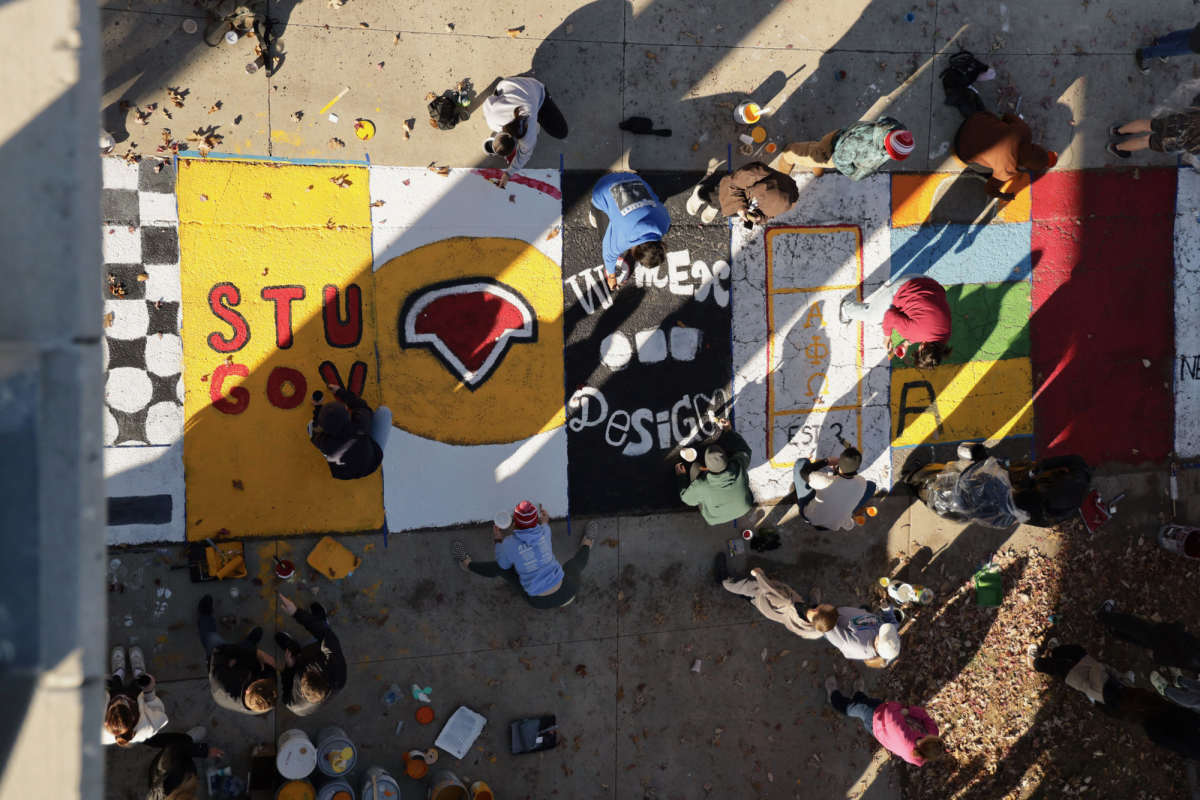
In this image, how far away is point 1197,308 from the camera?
8.15 meters

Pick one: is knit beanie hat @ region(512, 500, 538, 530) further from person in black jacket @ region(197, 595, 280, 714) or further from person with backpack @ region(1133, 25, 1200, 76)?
person with backpack @ region(1133, 25, 1200, 76)

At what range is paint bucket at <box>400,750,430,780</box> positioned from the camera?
6.71 m

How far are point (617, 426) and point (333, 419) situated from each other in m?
2.95

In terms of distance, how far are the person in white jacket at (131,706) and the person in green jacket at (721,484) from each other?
541 centimetres

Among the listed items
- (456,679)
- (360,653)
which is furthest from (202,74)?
(456,679)

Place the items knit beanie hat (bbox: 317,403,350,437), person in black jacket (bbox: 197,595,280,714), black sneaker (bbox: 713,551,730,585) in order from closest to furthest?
person in black jacket (bbox: 197,595,280,714), knit beanie hat (bbox: 317,403,350,437), black sneaker (bbox: 713,551,730,585)

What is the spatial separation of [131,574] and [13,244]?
4.08 metres

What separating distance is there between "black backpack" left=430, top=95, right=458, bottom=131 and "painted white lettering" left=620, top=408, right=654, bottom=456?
3.63m

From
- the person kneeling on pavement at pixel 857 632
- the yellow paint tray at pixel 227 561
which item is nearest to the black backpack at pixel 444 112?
the yellow paint tray at pixel 227 561

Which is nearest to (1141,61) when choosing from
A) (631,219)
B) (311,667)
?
(631,219)

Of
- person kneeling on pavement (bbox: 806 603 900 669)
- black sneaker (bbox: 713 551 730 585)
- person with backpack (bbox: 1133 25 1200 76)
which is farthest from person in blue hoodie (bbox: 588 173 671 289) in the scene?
person with backpack (bbox: 1133 25 1200 76)

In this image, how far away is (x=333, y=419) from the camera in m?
5.98

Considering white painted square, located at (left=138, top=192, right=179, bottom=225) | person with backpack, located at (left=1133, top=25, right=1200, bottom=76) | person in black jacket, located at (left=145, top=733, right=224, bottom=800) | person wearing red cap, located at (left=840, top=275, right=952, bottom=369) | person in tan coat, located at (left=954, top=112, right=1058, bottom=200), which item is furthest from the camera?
person with backpack, located at (left=1133, top=25, right=1200, bottom=76)

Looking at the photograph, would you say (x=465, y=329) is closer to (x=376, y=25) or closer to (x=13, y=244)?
(x=376, y=25)
